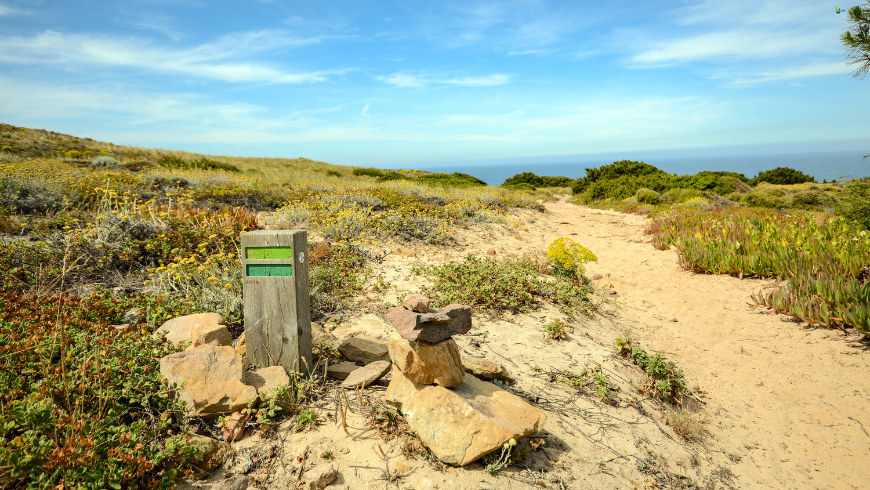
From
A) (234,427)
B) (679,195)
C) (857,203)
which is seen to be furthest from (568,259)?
(679,195)

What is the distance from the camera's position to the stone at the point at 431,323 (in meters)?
2.79

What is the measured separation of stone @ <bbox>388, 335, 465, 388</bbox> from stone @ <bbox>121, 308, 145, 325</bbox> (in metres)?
2.87

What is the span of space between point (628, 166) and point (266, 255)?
28092 millimetres

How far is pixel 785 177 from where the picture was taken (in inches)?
947

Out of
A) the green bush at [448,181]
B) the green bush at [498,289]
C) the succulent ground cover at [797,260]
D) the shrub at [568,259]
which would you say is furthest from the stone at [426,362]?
the green bush at [448,181]

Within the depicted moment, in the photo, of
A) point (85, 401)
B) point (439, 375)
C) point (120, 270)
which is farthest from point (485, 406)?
point (120, 270)

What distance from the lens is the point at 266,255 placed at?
127 inches

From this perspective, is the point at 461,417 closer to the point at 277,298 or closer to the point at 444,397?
the point at 444,397

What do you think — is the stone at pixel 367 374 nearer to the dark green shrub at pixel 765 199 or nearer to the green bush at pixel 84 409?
the green bush at pixel 84 409

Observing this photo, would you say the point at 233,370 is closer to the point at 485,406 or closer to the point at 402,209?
the point at 485,406

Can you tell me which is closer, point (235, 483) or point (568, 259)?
point (235, 483)

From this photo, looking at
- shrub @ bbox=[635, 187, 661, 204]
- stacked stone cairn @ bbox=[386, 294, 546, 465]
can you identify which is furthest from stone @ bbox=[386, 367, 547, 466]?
shrub @ bbox=[635, 187, 661, 204]

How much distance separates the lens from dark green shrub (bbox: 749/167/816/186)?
78.0 feet

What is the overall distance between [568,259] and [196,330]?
5.82 meters
